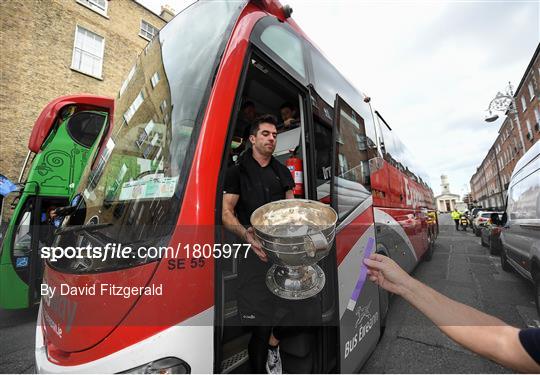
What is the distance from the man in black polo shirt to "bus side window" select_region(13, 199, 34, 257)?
14.9ft

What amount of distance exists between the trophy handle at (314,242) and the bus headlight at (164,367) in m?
0.81

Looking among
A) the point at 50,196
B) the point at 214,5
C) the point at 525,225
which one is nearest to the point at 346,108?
the point at 214,5

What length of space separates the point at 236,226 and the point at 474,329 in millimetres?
1228

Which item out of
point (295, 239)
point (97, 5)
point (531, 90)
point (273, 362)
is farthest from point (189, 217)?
point (531, 90)

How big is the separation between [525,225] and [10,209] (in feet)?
47.0

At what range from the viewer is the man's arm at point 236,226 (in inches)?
58.0

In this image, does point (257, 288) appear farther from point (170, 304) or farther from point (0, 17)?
point (0, 17)

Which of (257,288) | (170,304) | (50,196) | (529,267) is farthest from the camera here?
(50,196)

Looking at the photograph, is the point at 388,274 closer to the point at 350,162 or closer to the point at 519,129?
the point at 350,162

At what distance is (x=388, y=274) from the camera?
1349 mm

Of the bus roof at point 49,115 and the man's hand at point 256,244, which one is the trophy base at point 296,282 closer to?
the man's hand at point 256,244

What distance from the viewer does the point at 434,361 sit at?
3025 millimetres

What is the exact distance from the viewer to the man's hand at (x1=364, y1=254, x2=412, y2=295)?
1.29m

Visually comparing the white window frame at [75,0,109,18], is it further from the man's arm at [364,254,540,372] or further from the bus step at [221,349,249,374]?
the man's arm at [364,254,540,372]
